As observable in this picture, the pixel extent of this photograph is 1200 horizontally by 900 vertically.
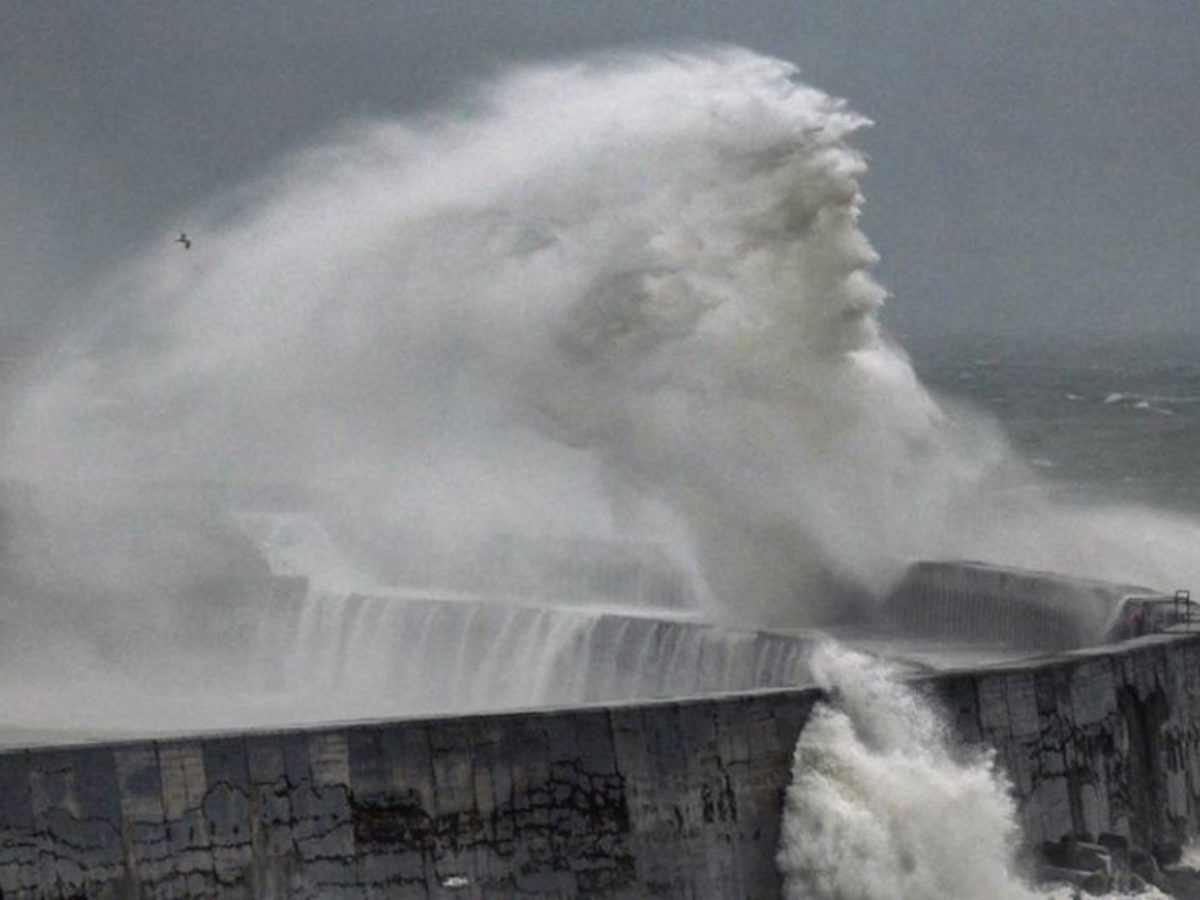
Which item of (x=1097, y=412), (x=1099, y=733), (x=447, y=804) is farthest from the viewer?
(x=1097, y=412)

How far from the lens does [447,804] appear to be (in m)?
15.0

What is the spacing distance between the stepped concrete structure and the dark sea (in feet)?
101

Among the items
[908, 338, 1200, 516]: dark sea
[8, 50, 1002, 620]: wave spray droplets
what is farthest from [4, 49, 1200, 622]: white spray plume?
[908, 338, 1200, 516]: dark sea

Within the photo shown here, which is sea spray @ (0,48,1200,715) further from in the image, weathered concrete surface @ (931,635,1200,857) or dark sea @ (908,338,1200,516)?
dark sea @ (908,338,1200,516)

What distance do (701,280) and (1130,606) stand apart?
6930 mm

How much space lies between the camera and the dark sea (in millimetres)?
53106

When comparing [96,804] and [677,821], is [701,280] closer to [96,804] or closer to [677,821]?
[677,821]

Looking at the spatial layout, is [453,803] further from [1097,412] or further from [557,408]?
[1097,412]

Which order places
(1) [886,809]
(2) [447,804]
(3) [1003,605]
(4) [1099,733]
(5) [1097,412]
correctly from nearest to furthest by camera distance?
(2) [447,804]
(1) [886,809]
(4) [1099,733]
(3) [1003,605]
(5) [1097,412]

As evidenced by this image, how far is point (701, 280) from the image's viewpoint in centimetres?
2567

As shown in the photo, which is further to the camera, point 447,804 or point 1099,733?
point 1099,733

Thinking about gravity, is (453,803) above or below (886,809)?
above

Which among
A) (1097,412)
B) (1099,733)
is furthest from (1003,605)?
(1097,412)

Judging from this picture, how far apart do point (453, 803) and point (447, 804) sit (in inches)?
1.4
